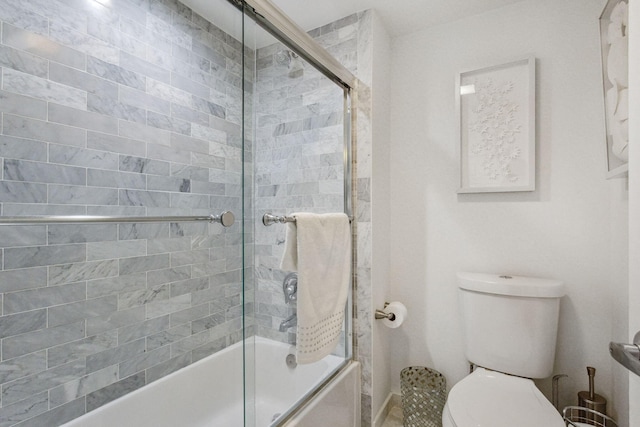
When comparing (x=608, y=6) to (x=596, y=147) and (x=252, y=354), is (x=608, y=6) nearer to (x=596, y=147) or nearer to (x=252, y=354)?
(x=596, y=147)

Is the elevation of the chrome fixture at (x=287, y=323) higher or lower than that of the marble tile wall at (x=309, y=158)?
lower

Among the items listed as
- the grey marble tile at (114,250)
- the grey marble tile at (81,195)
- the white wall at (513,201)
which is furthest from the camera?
the white wall at (513,201)

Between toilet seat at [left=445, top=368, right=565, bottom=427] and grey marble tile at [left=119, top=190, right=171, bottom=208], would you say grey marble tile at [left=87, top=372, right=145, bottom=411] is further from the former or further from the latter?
toilet seat at [left=445, top=368, right=565, bottom=427]

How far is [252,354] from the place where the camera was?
1.02 metres

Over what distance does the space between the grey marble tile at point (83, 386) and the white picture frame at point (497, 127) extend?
1739 mm

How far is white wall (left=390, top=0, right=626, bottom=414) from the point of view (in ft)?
4.58

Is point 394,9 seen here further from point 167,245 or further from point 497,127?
point 167,245

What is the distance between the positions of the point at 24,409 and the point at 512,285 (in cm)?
183

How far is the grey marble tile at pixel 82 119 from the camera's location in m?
1.01

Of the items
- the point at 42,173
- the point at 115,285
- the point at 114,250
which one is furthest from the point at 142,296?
the point at 42,173

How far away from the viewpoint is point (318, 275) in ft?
3.93

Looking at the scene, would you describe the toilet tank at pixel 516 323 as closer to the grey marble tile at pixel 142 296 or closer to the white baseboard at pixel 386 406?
the white baseboard at pixel 386 406

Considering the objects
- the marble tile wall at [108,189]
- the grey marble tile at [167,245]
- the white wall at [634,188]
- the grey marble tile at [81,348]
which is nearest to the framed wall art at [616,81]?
the white wall at [634,188]

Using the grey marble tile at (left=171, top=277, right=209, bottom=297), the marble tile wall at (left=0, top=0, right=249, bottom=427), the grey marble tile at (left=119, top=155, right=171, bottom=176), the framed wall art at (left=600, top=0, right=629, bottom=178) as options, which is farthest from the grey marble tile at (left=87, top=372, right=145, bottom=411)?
the framed wall art at (left=600, top=0, right=629, bottom=178)
